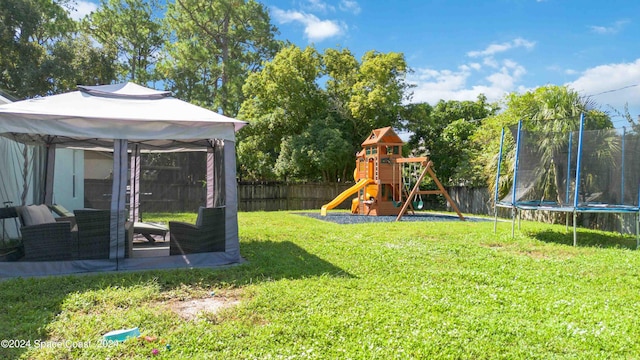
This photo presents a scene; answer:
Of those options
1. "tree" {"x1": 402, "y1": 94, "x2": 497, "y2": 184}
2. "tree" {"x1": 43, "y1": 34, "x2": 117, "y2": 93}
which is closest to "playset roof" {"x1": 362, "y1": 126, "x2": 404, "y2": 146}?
"tree" {"x1": 402, "y1": 94, "x2": 497, "y2": 184}

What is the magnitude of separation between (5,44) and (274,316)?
1713 centimetres

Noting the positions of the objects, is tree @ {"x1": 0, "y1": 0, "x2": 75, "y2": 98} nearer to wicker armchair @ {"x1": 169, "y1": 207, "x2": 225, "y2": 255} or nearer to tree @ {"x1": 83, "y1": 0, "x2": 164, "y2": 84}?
tree @ {"x1": 83, "y1": 0, "x2": 164, "y2": 84}

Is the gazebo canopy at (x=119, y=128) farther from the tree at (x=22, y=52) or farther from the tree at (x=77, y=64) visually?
the tree at (x=77, y=64)

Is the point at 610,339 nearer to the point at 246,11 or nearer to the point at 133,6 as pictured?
the point at 246,11

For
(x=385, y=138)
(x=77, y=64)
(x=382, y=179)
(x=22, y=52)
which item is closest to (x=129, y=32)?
(x=77, y=64)

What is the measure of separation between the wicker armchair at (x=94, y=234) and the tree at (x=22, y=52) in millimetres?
13492

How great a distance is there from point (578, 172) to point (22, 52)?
1858cm

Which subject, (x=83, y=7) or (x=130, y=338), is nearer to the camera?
(x=130, y=338)

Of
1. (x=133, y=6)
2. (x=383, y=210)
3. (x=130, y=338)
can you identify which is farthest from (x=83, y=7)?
(x=130, y=338)

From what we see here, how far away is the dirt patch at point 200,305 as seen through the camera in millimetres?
3855

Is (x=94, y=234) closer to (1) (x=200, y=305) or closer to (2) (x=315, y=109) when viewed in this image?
(1) (x=200, y=305)

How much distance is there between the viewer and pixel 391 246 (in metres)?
7.59

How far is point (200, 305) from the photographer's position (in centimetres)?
411

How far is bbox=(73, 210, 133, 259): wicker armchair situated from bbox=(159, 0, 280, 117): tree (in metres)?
16.8
